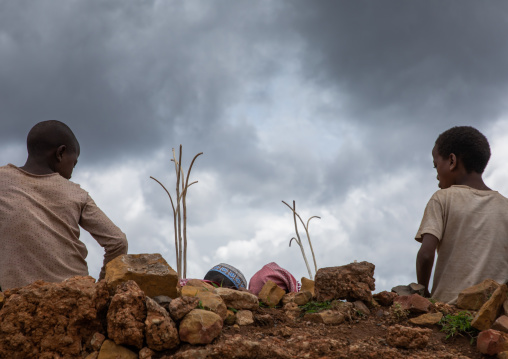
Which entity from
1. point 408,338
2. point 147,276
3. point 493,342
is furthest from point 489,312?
point 147,276

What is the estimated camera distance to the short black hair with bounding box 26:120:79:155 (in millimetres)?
4387

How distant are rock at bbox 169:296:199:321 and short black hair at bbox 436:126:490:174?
2668 mm

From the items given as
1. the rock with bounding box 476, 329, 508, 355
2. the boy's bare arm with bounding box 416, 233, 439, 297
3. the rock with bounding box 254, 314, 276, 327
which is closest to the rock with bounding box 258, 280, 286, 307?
the rock with bounding box 254, 314, 276, 327

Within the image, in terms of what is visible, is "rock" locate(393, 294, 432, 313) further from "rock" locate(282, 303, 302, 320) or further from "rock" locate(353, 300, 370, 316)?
"rock" locate(282, 303, 302, 320)

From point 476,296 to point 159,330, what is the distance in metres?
2.27

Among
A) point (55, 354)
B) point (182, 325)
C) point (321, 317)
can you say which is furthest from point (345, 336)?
point (55, 354)

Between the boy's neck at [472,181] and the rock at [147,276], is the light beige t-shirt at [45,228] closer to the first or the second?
the rock at [147,276]

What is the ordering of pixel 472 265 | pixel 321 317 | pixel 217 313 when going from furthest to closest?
pixel 472 265 → pixel 321 317 → pixel 217 313

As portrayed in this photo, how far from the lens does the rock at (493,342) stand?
339 centimetres

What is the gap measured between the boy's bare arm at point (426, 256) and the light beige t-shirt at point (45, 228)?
88.1 inches

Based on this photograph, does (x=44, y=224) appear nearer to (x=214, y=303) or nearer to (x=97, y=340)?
(x=97, y=340)

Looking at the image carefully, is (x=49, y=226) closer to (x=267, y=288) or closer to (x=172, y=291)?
(x=172, y=291)

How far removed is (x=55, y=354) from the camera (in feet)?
10.7

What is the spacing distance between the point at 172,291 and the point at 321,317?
1019mm
